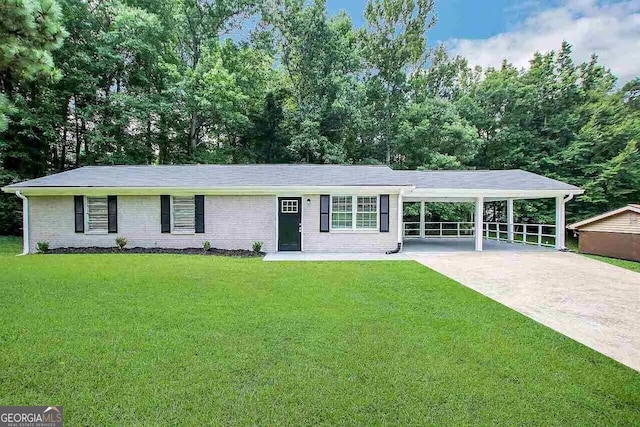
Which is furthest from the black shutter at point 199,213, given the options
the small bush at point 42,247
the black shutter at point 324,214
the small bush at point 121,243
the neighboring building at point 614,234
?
the neighboring building at point 614,234

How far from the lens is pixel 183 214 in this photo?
11781 mm

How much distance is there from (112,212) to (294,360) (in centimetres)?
1070

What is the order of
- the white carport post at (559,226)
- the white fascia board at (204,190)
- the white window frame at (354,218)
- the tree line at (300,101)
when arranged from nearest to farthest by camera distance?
the white fascia board at (204,190) → the white window frame at (354,218) → the white carport post at (559,226) → the tree line at (300,101)

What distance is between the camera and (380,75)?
891 inches

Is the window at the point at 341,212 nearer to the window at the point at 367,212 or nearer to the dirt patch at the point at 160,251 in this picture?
the window at the point at 367,212

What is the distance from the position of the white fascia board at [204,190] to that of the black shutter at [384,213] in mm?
223

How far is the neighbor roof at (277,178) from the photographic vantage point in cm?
1148

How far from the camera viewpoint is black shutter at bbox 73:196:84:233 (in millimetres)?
11508

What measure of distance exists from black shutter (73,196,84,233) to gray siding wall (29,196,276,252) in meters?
0.18

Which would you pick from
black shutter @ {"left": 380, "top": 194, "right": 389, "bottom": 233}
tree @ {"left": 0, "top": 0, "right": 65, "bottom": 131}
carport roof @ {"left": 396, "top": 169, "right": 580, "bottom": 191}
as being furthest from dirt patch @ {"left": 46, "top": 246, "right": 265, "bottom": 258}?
tree @ {"left": 0, "top": 0, "right": 65, "bottom": 131}

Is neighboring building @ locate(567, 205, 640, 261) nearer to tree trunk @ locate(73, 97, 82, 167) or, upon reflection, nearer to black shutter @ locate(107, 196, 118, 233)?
black shutter @ locate(107, 196, 118, 233)

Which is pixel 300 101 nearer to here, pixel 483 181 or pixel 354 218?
pixel 354 218

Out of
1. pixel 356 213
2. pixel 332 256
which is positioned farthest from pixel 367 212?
pixel 332 256

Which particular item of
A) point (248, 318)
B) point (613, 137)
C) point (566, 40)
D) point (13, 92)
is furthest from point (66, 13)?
point (613, 137)
